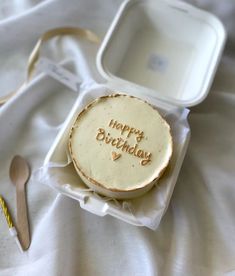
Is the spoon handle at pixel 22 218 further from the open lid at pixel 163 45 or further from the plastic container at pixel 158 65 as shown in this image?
the open lid at pixel 163 45

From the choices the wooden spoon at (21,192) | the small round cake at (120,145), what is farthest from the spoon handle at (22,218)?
the small round cake at (120,145)

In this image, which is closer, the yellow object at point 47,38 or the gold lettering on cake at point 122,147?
the gold lettering on cake at point 122,147

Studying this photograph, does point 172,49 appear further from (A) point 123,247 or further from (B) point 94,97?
(A) point 123,247

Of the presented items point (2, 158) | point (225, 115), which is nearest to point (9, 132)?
point (2, 158)

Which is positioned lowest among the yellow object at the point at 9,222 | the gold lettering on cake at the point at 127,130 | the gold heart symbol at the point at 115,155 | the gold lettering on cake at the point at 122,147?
the yellow object at the point at 9,222

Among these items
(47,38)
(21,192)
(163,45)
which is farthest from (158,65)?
(21,192)

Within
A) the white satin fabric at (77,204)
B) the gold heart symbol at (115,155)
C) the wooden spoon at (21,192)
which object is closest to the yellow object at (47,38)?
the white satin fabric at (77,204)

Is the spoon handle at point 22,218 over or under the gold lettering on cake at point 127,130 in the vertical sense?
under
